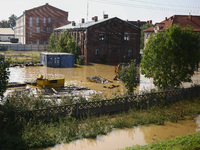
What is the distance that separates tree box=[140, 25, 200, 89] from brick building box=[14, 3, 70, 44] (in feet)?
184

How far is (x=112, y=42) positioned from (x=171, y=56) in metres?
30.9

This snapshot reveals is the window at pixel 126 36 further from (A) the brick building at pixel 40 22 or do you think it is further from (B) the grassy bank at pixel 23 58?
(A) the brick building at pixel 40 22

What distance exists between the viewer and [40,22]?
2773 inches

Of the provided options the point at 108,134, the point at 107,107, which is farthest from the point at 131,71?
the point at 108,134

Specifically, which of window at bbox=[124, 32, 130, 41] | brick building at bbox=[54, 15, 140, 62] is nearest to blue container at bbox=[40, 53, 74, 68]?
brick building at bbox=[54, 15, 140, 62]

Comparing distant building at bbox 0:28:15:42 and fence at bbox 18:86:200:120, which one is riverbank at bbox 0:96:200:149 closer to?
fence at bbox 18:86:200:120

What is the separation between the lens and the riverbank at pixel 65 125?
10719 millimetres

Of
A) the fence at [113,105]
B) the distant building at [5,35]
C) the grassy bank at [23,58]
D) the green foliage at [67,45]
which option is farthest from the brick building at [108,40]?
the distant building at [5,35]

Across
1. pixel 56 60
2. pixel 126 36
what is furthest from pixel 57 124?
pixel 126 36

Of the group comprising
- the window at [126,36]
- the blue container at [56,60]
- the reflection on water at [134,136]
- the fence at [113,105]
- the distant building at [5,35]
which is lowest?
the reflection on water at [134,136]

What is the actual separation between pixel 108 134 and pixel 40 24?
63241 millimetres

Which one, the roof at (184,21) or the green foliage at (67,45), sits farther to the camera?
the roof at (184,21)

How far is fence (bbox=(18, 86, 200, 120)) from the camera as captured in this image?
516 inches

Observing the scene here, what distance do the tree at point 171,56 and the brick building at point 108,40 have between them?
28146 mm
